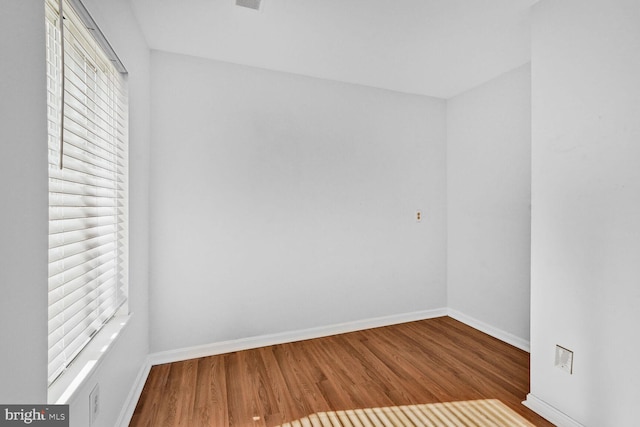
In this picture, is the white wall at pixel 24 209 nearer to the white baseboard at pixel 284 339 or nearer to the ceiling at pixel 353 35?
the white baseboard at pixel 284 339

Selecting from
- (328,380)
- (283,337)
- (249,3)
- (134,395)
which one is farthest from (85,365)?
(249,3)

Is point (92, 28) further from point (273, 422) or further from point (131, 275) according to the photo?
point (273, 422)

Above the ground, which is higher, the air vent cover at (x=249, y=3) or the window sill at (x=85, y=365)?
the air vent cover at (x=249, y=3)

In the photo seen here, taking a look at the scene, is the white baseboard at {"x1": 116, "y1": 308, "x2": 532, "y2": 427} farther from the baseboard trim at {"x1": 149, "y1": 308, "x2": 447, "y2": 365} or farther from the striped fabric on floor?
the striped fabric on floor

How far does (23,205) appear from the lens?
85cm

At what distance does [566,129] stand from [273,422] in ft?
8.28

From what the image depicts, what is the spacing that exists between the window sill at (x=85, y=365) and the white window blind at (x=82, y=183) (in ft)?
0.12

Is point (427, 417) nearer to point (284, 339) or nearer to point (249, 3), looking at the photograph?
point (284, 339)

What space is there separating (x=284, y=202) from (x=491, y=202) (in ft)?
7.07

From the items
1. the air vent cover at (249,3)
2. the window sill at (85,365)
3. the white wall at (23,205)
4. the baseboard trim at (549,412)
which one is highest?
the air vent cover at (249,3)

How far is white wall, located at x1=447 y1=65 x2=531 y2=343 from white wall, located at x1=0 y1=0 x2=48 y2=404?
3.32 metres

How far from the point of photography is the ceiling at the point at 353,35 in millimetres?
2000

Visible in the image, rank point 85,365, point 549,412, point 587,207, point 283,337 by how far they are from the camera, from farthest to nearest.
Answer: point 283,337 < point 549,412 < point 587,207 < point 85,365

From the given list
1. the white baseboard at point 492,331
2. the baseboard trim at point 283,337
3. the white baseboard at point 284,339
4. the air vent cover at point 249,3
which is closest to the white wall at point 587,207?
the white baseboard at point 492,331
